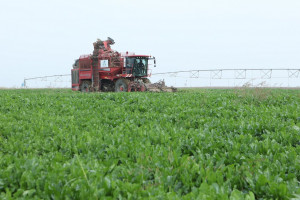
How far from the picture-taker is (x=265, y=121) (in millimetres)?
5949

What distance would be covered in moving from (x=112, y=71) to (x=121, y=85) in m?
1.42

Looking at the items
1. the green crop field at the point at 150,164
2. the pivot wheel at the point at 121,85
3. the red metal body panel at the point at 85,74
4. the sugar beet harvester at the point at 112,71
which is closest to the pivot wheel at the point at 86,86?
the sugar beet harvester at the point at 112,71

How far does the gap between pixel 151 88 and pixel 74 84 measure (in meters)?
9.55

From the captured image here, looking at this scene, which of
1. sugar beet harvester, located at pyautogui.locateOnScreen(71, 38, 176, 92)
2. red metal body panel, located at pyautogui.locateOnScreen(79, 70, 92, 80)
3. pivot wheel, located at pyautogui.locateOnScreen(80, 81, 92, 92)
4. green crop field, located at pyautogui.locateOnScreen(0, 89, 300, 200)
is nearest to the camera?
green crop field, located at pyautogui.locateOnScreen(0, 89, 300, 200)

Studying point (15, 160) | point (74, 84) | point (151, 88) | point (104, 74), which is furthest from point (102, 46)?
point (15, 160)

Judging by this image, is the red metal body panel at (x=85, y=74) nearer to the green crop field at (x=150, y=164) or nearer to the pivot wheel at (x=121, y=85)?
the pivot wheel at (x=121, y=85)

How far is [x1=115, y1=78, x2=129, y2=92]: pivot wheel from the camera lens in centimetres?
1892

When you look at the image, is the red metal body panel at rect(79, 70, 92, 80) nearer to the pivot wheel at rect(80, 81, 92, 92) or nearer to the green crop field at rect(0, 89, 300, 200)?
the pivot wheel at rect(80, 81, 92, 92)

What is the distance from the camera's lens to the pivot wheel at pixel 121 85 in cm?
1892

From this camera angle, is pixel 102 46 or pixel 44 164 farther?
pixel 102 46

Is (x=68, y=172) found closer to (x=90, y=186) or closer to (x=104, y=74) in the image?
(x=90, y=186)

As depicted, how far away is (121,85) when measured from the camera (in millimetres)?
19375

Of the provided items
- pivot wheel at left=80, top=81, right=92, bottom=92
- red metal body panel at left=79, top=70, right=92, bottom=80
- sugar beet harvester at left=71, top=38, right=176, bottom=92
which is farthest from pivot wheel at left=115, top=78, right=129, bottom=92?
pivot wheel at left=80, top=81, right=92, bottom=92

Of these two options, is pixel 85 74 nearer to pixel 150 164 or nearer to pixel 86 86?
pixel 86 86
